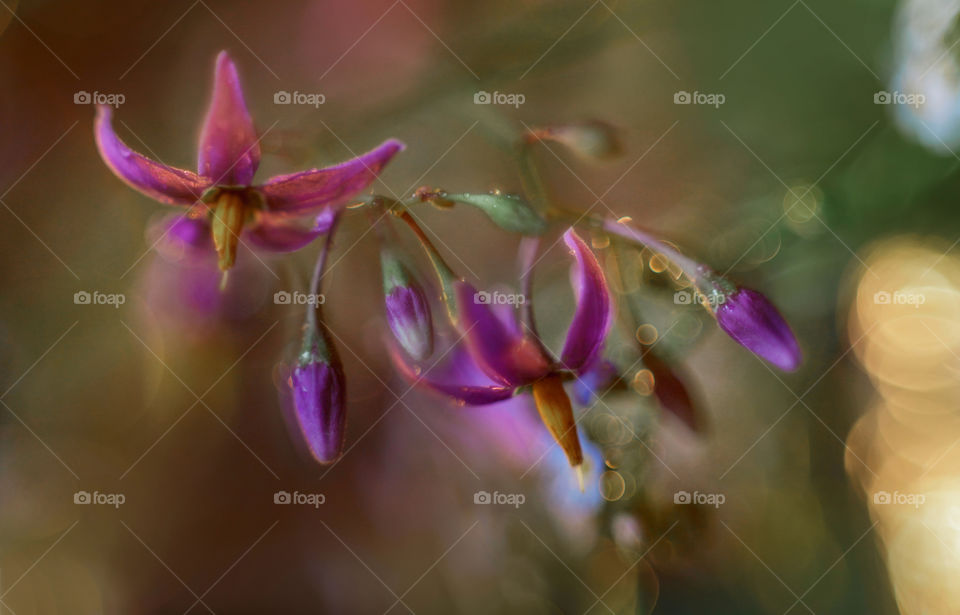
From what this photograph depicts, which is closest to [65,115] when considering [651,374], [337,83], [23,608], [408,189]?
[337,83]

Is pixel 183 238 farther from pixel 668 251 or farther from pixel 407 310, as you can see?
pixel 668 251

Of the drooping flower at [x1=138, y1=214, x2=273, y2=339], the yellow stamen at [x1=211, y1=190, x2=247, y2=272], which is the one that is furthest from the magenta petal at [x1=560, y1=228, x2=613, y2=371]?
the drooping flower at [x1=138, y1=214, x2=273, y2=339]

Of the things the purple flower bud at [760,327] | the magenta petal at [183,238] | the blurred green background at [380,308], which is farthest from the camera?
the blurred green background at [380,308]

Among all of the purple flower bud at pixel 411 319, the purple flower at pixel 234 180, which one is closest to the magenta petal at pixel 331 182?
the purple flower at pixel 234 180

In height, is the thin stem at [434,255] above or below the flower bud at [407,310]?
above

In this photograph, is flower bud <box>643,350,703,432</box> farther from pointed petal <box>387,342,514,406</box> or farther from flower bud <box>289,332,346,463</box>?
flower bud <box>289,332,346,463</box>

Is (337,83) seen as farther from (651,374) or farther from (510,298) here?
(651,374)

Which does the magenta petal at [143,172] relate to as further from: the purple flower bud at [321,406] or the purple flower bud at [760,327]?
the purple flower bud at [760,327]

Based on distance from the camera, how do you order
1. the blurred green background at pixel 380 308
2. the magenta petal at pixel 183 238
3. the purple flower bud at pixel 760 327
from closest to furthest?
the purple flower bud at pixel 760 327 < the magenta petal at pixel 183 238 < the blurred green background at pixel 380 308
